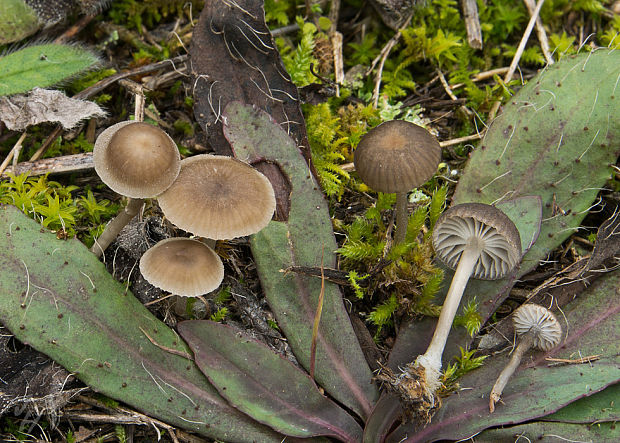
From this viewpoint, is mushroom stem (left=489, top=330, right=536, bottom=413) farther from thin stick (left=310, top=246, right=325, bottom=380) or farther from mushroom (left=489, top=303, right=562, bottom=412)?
thin stick (left=310, top=246, right=325, bottom=380)

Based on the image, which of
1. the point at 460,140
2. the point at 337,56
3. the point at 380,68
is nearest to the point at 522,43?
the point at 460,140

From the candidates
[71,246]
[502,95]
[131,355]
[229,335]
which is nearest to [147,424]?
[131,355]

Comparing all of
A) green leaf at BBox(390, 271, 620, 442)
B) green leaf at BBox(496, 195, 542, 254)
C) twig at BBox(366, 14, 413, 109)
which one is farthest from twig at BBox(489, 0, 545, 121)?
green leaf at BBox(390, 271, 620, 442)

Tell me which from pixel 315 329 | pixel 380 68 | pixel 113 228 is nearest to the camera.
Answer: pixel 315 329

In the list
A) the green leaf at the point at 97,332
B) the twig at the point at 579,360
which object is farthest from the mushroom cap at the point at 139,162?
the twig at the point at 579,360

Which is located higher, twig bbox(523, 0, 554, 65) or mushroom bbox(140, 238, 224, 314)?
twig bbox(523, 0, 554, 65)

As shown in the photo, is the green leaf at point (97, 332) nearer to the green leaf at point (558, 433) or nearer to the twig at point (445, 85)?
the green leaf at point (558, 433)

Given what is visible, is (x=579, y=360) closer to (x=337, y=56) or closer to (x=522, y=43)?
(x=522, y=43)

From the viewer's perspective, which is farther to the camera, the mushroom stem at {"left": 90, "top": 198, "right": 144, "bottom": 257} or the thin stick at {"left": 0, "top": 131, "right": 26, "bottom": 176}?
the thin stick at {"left": 0, "top": 131, "right": 26, "bottom": 176}
